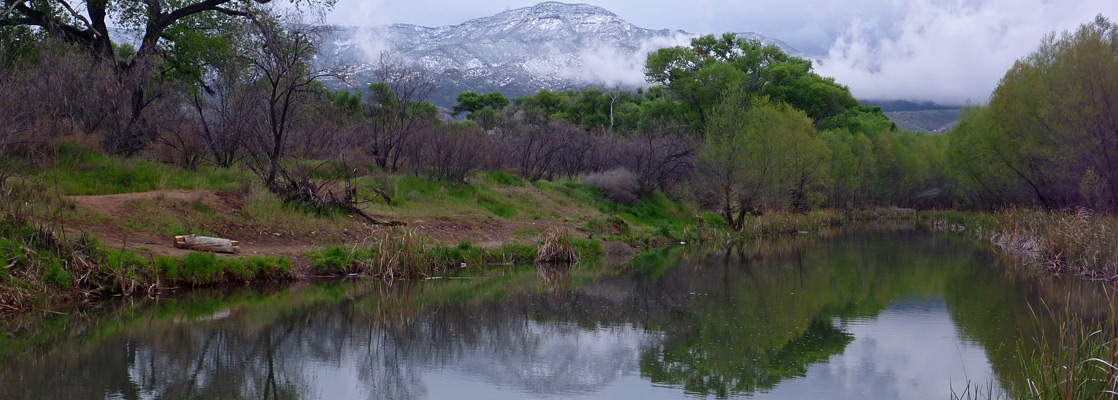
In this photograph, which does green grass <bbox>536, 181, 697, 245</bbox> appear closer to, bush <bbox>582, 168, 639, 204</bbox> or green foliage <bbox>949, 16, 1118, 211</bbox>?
bush <bbox>582, 168, 639, 204</bbox>

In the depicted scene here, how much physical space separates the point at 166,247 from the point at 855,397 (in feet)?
40.0

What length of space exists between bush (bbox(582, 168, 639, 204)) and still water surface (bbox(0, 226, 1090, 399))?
Answer: 15.4m

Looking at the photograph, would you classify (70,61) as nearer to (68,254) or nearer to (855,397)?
(68,254)

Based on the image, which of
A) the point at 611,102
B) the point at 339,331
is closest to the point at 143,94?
the point at 339,331

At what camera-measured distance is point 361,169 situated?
26.2 meters

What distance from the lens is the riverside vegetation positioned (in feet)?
51.4

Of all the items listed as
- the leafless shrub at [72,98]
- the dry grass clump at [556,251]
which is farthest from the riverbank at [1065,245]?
the leafless shrub at [72,98]

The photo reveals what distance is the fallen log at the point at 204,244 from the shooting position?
15.6 metres

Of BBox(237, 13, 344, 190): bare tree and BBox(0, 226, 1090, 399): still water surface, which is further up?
BBox(237, 13, 344, 190): bare tree

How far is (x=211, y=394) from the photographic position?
816cm

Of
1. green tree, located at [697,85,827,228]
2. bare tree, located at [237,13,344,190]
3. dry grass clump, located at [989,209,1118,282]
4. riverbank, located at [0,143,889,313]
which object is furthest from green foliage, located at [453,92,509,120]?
dry grass clump, located at [989,209,1118,282]

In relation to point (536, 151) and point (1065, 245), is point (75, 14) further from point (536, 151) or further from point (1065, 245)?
point (1065, 245)

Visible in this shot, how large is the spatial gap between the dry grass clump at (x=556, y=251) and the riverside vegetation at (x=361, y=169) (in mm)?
59

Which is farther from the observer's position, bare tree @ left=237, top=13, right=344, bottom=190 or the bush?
the bush
